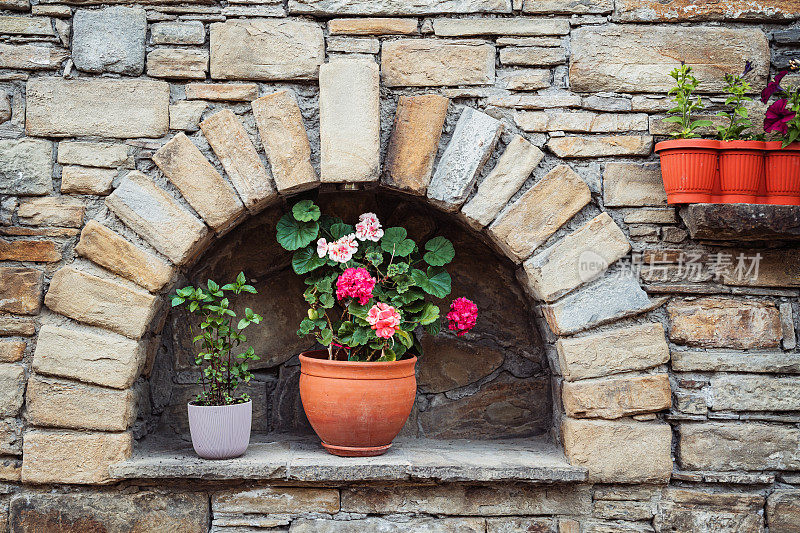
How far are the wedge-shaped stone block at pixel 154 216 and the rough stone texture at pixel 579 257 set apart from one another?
119 centimetres

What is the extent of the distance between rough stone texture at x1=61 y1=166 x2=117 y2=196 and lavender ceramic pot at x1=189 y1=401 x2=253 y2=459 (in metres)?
0.81

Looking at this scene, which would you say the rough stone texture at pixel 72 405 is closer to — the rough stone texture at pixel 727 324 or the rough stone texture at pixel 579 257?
the rough stone texture at pixel 579 257

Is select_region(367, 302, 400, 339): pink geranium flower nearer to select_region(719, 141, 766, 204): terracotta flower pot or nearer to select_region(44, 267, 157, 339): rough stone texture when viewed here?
select_region(44, 267, 157, 339): rough stone texture

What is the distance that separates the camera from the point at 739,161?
2.06 m

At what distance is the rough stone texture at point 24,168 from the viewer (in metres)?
2.21

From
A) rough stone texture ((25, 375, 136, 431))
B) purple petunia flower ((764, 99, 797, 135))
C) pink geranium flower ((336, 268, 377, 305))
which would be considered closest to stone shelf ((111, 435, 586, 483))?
rough stone texture ((25, 375, 136, 431))

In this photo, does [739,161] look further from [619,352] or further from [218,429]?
[218,429]

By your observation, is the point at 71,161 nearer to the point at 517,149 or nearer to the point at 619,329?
the point at 517,149

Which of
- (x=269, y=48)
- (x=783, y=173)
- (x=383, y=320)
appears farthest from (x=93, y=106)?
(x=783, y=173)

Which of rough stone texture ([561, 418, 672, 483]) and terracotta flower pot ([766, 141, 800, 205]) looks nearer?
terracotta flower pot ([766, 141, 800, 205])

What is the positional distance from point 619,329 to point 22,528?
6.98ft

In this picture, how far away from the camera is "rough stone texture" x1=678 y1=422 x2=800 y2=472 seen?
2.18m

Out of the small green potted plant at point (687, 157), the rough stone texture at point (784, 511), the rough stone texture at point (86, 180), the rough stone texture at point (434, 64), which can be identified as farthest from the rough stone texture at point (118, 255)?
the rough stone texture at point (784, 511)

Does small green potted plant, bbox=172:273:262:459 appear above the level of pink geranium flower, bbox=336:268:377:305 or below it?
below
